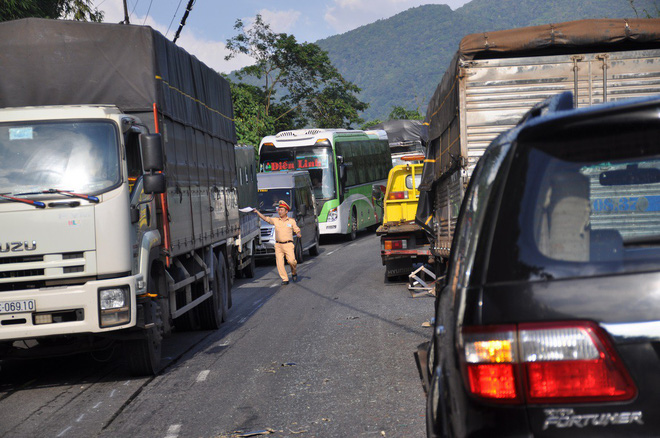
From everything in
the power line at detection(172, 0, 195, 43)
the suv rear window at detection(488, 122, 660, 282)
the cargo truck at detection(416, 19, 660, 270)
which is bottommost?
the suv rear window at detection(488, 122, 660, 282)

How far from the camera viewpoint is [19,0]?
1891 cm

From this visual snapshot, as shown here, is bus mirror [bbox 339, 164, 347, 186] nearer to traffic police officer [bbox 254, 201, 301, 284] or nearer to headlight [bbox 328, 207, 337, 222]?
headlight [bbox 328, 207, 337, 222]

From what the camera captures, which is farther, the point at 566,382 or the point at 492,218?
the point at 492,218

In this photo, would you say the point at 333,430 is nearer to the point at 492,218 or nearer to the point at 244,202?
the point at 492,218

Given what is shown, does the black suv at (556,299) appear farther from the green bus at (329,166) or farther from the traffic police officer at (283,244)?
the green bus at (329,166)

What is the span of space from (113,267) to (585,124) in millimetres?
6219

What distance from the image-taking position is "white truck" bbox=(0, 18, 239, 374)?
307 inches

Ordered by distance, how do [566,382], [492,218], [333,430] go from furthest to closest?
[333,430], [492,218], [566,382]

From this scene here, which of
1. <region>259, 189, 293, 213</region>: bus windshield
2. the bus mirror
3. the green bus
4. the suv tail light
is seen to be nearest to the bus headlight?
the suv tail light

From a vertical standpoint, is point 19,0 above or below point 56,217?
above

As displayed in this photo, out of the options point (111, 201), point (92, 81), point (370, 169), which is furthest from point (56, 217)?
point (370, 169)

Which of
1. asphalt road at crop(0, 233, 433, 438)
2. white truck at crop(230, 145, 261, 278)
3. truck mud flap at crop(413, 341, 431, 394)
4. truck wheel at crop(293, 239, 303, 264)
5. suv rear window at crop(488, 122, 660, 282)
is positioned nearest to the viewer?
suv rear window at crop(488, 122, 660, 282)

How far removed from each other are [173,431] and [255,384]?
1.66 metres

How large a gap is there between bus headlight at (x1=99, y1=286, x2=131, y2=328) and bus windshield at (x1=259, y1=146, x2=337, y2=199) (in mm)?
20124
